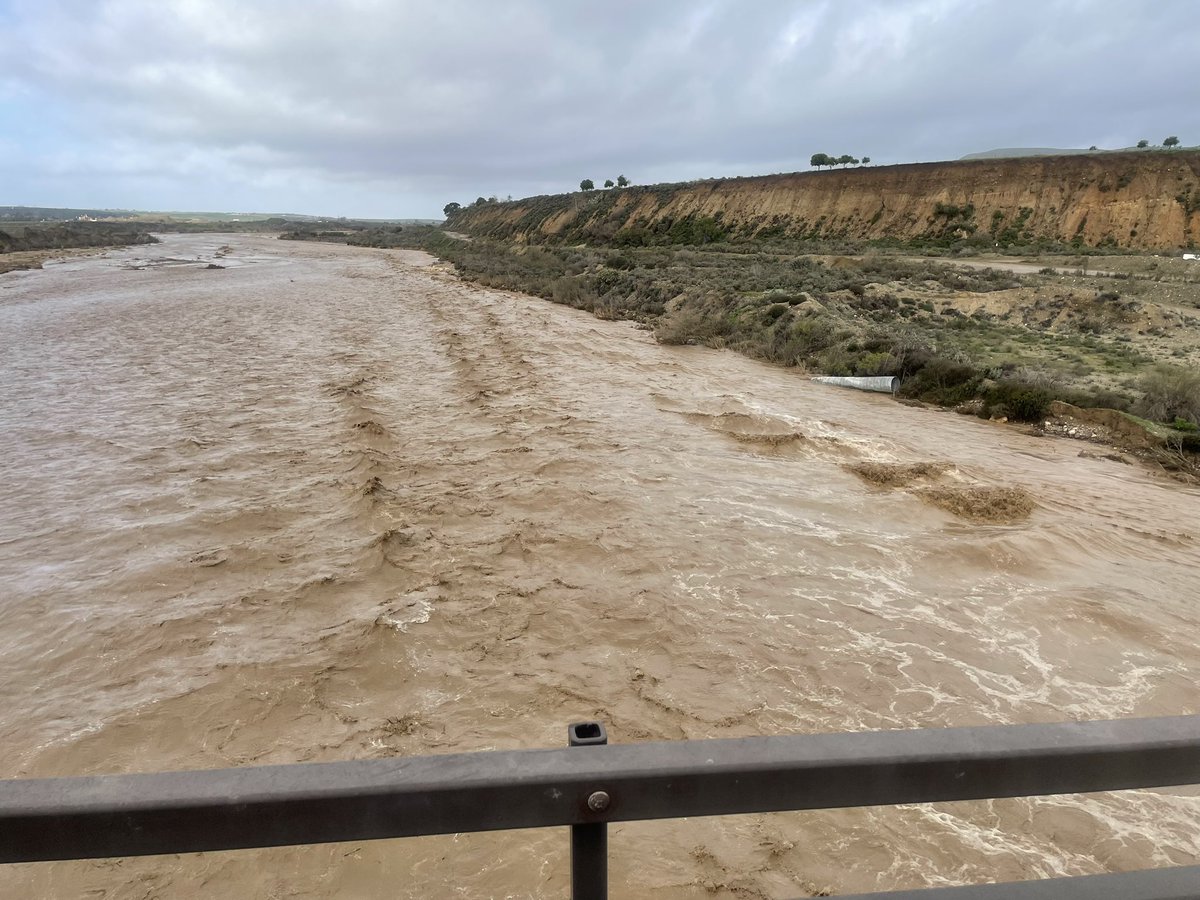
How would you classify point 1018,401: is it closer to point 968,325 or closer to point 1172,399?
point 1172,399

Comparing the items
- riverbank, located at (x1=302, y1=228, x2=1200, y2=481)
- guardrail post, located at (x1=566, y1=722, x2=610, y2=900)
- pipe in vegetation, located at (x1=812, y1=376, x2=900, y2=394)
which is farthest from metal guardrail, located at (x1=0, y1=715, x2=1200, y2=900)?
pipe in vegetation, located at (x1=812, y1=376, x2=900, y2=394)

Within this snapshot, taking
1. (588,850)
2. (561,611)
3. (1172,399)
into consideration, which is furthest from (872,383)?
(588,850)

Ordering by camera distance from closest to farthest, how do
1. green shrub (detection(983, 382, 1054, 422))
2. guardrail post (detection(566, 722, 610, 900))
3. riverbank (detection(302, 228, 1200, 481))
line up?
guardrail post (detection(566, 722, 610, 900)), green shrub (detection(983, 382, 1054, 422)), riverbank (detection(302, 228, 1200, 481))

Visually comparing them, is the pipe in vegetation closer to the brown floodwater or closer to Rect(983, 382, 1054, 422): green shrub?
Rect(983, 382, 1054, 422): green shrub

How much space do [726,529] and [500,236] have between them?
8197cm

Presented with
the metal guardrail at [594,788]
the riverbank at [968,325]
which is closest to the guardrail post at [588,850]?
the metal guardrail at [594,788]

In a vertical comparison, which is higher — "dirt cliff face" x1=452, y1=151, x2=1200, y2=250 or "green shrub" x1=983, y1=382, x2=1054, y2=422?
"dirt cliff face" x1=452, y1=151, x2=1200, y2=250

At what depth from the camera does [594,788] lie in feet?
4.37

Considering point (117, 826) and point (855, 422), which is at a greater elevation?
point (117, 826)

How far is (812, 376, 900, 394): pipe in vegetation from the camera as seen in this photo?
46.7 feet

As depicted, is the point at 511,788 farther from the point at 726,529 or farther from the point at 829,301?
the point at 829,301

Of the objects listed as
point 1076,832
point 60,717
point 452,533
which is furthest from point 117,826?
point 452,533

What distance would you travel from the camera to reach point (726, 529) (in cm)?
692

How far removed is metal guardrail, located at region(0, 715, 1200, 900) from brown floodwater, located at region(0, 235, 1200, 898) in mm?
2078
